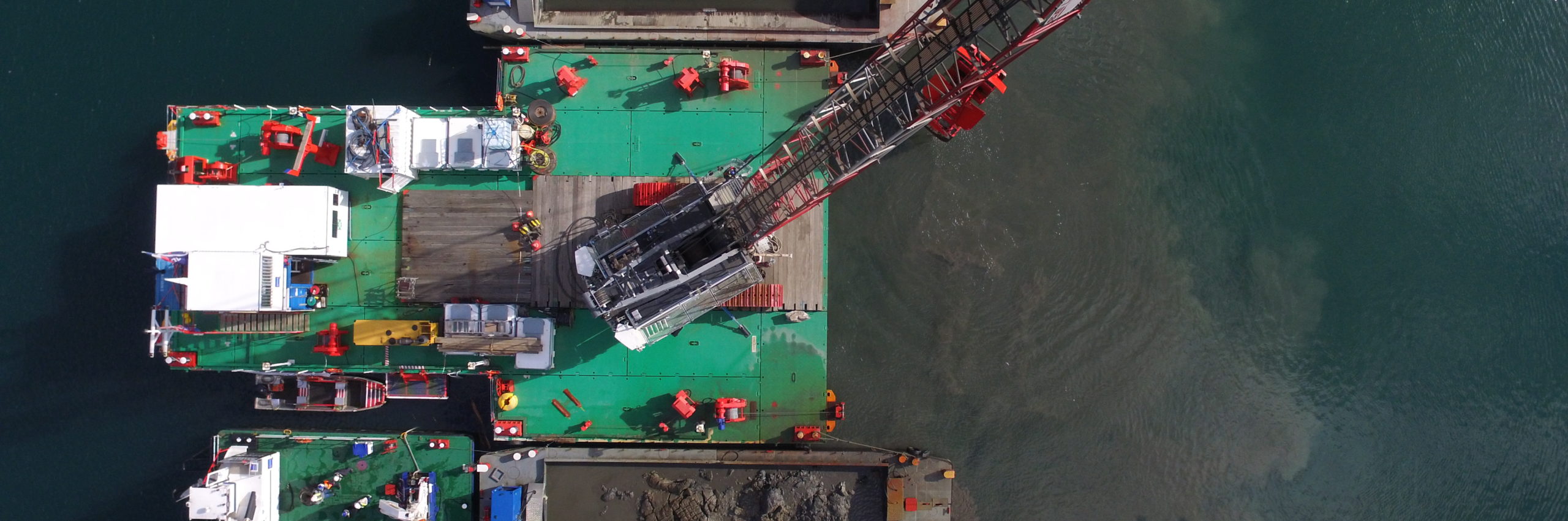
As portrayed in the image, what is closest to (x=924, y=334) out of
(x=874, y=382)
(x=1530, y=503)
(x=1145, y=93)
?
(x=874, y=382)

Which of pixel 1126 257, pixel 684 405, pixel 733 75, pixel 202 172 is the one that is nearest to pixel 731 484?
pixel 684 405

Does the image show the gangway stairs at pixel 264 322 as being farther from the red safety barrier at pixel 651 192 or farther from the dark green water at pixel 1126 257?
the red safety barrier at pixel 651 192

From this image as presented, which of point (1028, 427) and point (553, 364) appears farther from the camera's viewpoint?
point (1028, 427)

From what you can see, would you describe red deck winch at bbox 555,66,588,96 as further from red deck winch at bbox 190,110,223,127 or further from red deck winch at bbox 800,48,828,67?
red deck winch at bbox 190,110,223,127

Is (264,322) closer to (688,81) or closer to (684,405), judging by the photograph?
(684,405)

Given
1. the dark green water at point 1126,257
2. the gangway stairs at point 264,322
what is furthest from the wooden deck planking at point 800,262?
the gangway stairs at point 264,322

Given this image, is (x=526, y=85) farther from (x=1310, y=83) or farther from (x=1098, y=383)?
(x=1310, y=83)
